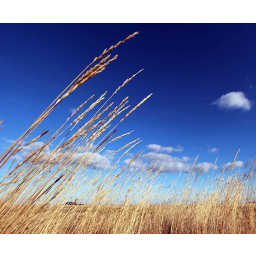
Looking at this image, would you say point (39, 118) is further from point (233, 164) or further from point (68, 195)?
point (233, 164)

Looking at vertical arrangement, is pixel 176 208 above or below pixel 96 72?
above

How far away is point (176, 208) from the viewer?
348 cm

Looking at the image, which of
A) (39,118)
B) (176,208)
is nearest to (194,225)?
(176,208)

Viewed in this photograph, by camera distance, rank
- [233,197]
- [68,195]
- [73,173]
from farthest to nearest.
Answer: [233,197] → [68,195] → [73,173]

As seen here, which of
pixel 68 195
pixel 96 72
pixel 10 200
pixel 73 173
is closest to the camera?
pixel 96 72

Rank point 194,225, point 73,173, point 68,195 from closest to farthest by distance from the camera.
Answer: point 73,173
point 68,195
point 194,225

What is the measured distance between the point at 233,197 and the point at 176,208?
997 mm

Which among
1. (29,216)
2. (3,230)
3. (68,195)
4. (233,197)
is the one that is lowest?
(3,230)

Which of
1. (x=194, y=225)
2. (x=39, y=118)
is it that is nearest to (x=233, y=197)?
(x=194, y=225)
